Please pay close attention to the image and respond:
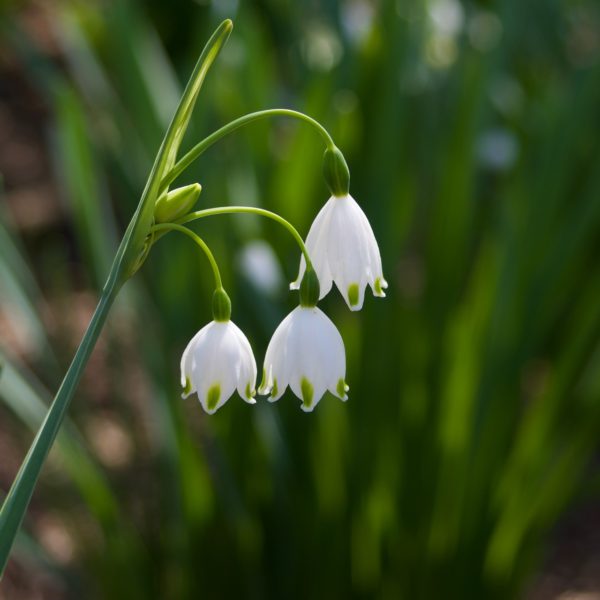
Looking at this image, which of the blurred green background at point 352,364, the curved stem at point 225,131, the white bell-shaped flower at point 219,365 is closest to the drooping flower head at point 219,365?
the white bell-shaped flower at point 219,365

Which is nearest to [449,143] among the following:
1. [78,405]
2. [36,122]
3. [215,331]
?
[78,405]

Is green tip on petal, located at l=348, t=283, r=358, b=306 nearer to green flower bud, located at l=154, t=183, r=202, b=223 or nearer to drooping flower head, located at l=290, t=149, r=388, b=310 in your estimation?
drooping flower head, located at l=290, t=149, r=388, b=310

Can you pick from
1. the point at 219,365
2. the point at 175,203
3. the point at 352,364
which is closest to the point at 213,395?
the point at 219,365

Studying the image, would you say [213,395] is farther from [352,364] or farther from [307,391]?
[352,364]

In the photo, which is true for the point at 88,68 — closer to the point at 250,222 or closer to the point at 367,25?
the point at 367,25

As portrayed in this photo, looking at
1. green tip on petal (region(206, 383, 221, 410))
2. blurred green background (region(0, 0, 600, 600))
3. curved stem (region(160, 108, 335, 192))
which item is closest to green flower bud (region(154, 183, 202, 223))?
curved stem (region(160, 108, 335, 192))

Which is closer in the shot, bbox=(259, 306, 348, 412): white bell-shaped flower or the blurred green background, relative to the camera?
bbox=(259, 306, 348, 412): white bell-shaped flower
